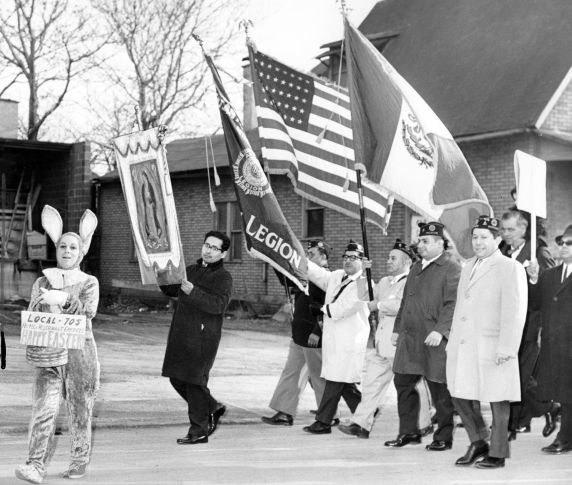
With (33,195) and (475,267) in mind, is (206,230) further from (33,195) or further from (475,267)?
(475,267)

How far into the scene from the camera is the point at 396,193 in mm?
9836

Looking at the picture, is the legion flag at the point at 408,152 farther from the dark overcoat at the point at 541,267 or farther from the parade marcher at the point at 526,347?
the dark overcoat at the point at 541,267

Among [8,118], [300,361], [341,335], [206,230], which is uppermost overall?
[8,118]

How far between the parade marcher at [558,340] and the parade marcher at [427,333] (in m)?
0.76

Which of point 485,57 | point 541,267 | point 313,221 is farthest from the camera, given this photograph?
point 313,221

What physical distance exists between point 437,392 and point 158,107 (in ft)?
111

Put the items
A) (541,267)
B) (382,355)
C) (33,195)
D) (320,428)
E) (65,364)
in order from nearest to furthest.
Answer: (65,364), (382,355), (320,428), (541,267), (33,195)

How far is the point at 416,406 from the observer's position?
30.1ft

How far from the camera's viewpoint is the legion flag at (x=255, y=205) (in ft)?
31.0

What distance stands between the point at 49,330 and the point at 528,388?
4.92 meters

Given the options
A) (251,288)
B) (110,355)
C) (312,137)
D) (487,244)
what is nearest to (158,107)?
(251,288)

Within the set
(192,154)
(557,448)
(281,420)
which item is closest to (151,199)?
(281,420)

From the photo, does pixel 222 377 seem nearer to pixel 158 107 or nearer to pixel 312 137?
pixel 312 137

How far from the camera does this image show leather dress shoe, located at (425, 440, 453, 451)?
8.85 m
